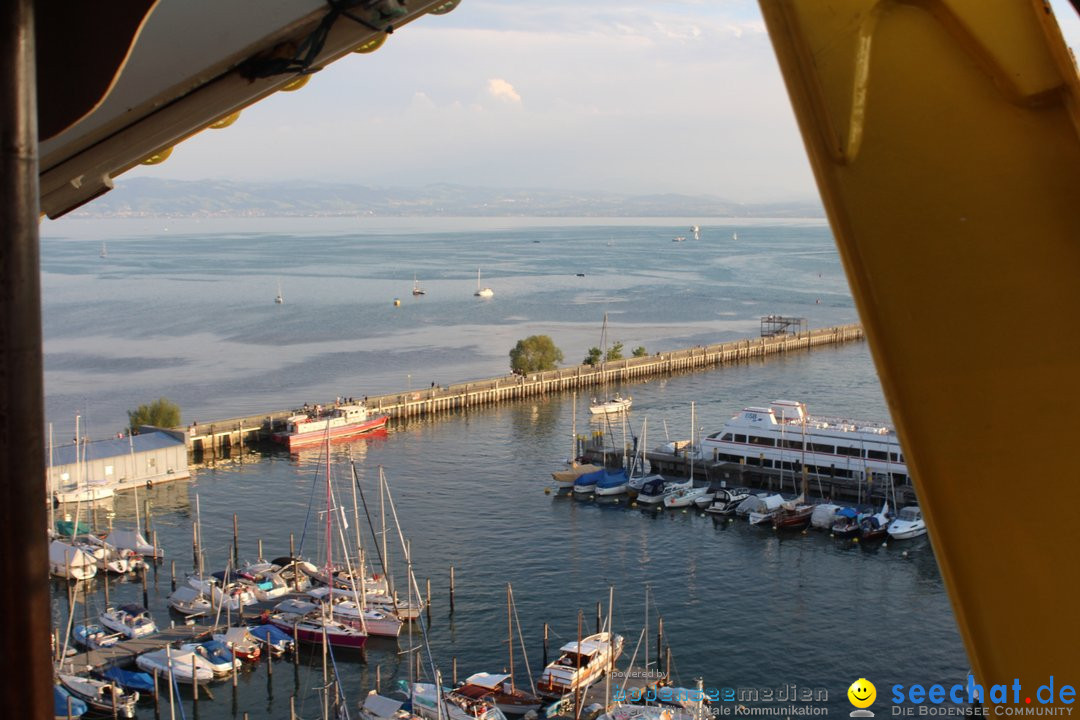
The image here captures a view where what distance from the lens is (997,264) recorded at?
0.84 metres

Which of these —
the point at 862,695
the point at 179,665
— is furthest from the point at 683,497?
the point at 179,665

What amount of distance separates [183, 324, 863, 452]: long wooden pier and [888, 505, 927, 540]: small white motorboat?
12164 millimetres

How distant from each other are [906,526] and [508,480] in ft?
21.8

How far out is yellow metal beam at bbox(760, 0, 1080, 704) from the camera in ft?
2.72

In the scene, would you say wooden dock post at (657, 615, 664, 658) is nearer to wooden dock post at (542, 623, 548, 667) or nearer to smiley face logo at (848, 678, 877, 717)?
wooden dock post at (542, 623, 548, 667)

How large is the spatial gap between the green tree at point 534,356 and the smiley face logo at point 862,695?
1742cm

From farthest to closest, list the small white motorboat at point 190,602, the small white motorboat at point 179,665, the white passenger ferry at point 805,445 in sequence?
the white passenger ferry at point 805,445, the small white motorboat at point 190,602, the small white motorboat at point 179,665

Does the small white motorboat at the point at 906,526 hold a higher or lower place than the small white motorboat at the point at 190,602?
higher

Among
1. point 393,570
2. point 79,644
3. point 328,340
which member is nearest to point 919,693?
point 393,570

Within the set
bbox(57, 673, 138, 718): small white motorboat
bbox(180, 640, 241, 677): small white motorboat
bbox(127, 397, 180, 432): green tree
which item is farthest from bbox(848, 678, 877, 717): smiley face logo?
bbox(127, 397, 180, 432): green tree

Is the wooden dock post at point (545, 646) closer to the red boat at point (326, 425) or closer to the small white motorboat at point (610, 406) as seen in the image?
the red boat at point (326, 425)

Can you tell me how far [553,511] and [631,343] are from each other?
19.0 meters

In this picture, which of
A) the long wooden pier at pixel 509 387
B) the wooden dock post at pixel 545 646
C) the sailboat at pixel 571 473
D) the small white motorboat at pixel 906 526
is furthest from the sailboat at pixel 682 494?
the long wooden pier at pixel 509 387

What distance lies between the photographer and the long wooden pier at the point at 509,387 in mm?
20391
